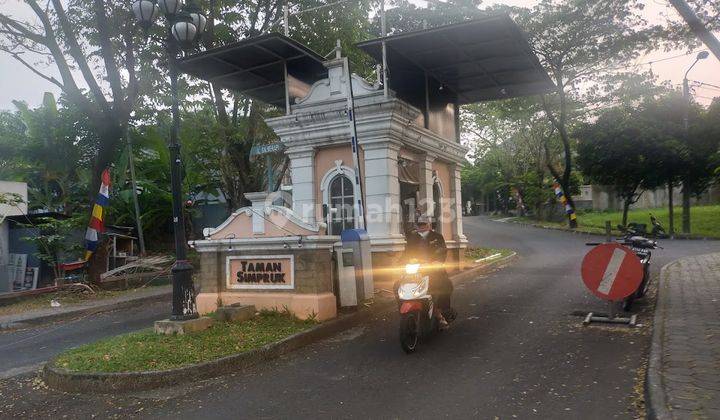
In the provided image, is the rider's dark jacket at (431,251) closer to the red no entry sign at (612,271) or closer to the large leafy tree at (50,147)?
the red no entry sign at (612,271)

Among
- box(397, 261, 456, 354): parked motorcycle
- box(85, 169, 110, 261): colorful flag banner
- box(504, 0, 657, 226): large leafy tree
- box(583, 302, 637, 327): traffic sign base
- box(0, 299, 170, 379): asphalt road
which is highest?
box(504, 0, 657, 226): large leafy tree

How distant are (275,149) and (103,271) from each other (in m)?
7.27

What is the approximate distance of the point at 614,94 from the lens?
26703 millimetres

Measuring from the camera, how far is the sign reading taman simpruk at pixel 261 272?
8.64 meters

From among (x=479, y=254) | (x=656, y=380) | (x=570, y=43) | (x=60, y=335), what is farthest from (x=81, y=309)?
(x=570, y=43)

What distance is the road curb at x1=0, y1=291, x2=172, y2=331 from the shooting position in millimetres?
10828

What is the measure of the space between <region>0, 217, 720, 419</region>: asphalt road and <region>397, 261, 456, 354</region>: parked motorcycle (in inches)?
8.0

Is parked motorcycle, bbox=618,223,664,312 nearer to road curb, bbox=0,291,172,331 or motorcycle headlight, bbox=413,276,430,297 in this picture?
motorcycle headlight, bbox=413,276,430,297

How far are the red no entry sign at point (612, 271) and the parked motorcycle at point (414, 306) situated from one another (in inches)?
87.6

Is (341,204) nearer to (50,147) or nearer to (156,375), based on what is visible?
(156,375)

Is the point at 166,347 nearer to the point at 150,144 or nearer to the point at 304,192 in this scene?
the point at 304,192

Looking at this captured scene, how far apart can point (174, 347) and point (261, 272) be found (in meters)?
2.32

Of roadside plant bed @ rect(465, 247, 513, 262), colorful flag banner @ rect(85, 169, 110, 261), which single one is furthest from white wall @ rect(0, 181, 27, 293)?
roadside plant bed @ rect(465, 247, 513, 262)

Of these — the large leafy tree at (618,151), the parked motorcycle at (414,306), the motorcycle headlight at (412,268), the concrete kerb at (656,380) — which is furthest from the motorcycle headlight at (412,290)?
the large leafy tree at (618,151)
